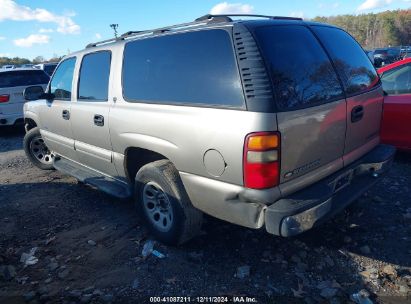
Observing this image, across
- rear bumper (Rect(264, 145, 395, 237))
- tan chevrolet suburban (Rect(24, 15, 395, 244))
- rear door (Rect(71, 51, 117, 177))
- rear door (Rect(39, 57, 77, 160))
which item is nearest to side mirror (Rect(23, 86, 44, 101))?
rear door (Rect(39, 57, 77, 160))

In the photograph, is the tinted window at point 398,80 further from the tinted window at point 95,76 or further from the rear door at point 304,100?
the tinted window at point 95,76

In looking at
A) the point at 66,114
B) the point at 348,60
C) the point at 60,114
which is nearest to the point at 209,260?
the point at 348,60

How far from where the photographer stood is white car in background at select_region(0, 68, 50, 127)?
8.73 m

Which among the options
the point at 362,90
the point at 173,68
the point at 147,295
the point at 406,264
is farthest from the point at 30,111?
the point at 406,264

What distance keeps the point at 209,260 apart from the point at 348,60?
232 centimetres

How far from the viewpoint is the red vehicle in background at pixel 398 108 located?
5004 mm

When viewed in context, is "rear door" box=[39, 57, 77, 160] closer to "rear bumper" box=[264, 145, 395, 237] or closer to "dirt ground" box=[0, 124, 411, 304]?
"dirt ground" box=[0, 124, 411, 304]

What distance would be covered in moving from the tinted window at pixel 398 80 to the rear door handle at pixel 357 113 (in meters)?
2.37

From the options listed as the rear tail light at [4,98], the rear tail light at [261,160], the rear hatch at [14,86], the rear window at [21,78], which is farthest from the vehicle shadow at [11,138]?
the rear tail light at [261,160]

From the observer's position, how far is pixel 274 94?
2488 millimetres

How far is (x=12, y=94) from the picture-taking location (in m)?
8.78

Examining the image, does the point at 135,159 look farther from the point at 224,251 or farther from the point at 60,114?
the point at 60,114

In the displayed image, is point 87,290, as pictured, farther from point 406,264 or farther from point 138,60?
point 406,264

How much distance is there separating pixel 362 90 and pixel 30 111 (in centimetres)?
508
